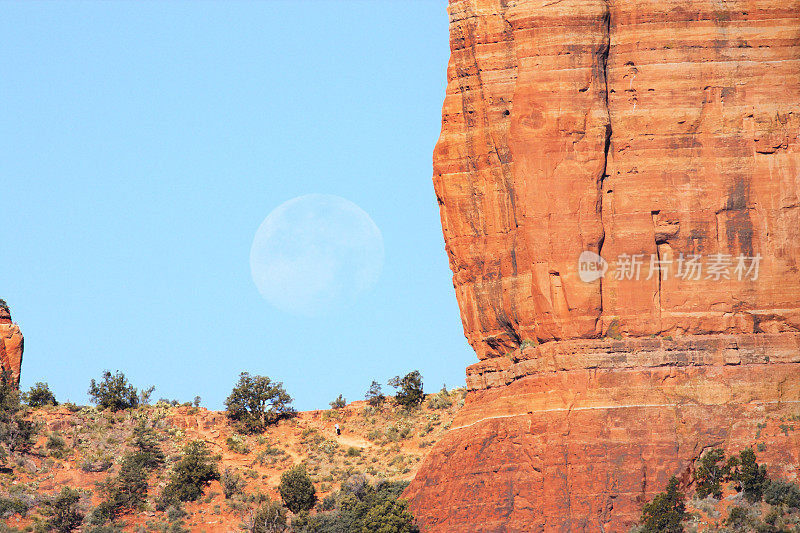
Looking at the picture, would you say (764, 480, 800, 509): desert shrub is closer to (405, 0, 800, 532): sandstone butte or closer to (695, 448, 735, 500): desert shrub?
(695, 448, 735, 500): desert shrub

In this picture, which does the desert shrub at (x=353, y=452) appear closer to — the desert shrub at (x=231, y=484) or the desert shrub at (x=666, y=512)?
the desert shrub at (x=231, y=484)

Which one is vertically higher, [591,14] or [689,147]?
[591,14]

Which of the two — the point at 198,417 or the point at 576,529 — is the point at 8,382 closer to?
the point at 198,417

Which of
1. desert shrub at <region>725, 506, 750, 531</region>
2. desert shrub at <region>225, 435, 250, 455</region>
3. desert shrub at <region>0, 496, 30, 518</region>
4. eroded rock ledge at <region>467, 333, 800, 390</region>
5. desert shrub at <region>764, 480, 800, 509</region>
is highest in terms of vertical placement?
desert shrub at <region>225, 435, 250, 455</region>

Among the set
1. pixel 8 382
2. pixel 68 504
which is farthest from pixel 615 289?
pixel 8 382

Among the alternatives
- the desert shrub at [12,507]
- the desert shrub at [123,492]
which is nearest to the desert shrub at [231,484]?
the desert shrub at [123,492]

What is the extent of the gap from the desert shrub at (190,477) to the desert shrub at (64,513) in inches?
156

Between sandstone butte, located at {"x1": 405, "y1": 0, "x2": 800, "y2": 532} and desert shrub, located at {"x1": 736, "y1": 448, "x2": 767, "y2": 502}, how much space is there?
142cm

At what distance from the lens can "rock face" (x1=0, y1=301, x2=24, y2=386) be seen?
76.9 meters

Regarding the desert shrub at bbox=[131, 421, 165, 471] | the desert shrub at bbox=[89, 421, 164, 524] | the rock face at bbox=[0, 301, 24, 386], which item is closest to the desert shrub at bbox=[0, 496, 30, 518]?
the desert shrub at bbox=[89, 421, 164, 524]

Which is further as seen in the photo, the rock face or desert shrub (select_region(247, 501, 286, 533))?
the rock face

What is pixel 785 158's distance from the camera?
187ft

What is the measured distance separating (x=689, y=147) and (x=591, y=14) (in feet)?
20.6

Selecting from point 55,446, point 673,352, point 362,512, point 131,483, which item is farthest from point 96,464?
point 673,352
